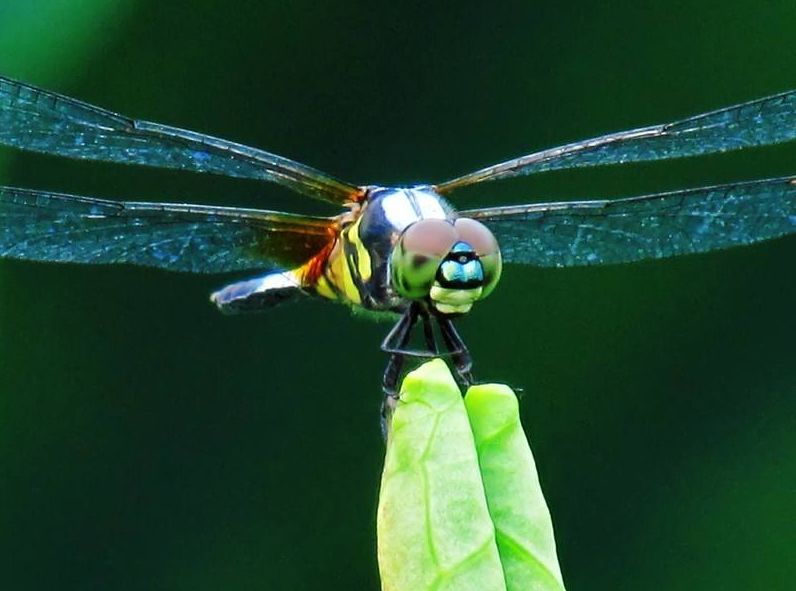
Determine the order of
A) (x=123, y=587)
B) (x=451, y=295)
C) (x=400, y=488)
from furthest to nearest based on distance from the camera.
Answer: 1. (x=123, y=587)
2. (x=451, y=295)
3. (x=400, y=488)

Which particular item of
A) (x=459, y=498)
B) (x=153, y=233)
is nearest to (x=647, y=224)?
(x=153, y=233)

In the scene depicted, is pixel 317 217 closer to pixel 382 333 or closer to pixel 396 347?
pixel 396 347

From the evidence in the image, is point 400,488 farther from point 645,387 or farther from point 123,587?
point 123,587

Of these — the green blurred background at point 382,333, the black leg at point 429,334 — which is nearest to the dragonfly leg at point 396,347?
the black leg at point 429,334

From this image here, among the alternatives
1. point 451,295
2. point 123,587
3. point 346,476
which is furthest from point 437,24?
point 451,295

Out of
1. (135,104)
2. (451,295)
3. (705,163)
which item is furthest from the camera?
(705,163)

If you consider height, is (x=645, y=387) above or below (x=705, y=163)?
below
